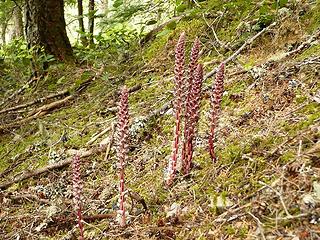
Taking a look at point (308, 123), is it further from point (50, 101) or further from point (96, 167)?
point (50, 101)

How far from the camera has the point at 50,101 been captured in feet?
17.1

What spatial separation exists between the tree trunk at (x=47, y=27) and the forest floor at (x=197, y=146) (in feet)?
2.99

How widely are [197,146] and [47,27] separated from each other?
3.94 metres

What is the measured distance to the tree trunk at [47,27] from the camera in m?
5.90

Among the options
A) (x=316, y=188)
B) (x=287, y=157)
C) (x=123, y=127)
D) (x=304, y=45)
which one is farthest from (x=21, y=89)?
(x=316, y=188)

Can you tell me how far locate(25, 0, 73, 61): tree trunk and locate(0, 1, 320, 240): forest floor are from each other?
35.9 inches

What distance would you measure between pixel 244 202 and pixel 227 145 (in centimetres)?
66

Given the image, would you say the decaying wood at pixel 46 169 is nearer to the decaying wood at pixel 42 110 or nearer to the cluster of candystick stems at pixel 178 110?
the cluster of candystick stems at pixel 178 110

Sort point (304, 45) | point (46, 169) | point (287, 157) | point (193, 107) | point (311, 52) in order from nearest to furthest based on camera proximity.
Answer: point (287, 157), point (193, 107), point (311, 52), point (304, 45), point (46, 169)

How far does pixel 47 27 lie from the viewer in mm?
6008

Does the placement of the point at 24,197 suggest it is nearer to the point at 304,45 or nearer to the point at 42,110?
the point at 42,110

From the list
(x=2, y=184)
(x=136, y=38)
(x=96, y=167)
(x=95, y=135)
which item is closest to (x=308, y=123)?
(x=96, y=167)

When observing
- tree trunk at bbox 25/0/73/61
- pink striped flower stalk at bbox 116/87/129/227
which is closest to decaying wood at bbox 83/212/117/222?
pink striped flower stalk at bbox 116/87/129/227

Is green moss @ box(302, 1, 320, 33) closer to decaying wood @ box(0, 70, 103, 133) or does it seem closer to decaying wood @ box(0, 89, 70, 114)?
decaying wood @ box(0, 70, 103, 133)
